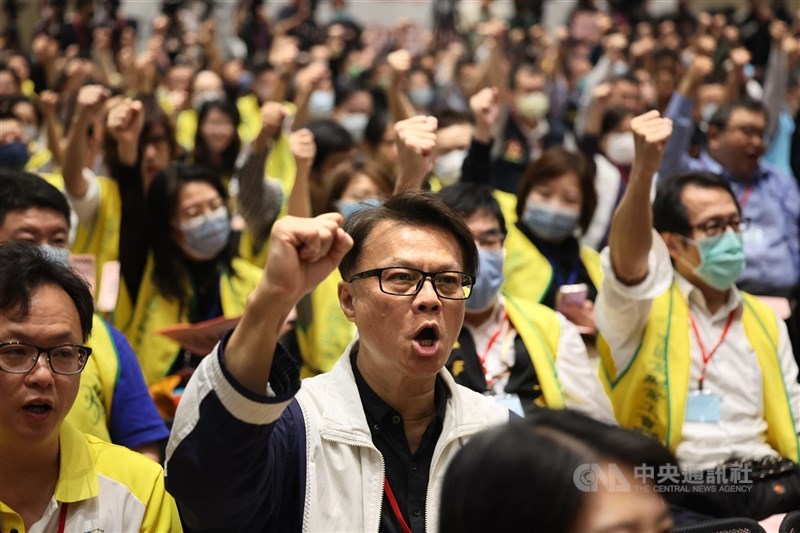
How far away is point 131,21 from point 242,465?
43.4 ft

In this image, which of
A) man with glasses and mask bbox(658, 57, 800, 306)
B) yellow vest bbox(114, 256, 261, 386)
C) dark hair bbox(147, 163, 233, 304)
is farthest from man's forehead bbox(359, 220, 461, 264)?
man with glasses and mask bbox(658, 57, 800, 306)

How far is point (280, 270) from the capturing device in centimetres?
161

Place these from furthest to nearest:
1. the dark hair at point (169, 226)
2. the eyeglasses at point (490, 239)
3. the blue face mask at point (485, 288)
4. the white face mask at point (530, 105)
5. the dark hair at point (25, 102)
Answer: the white face mask at point (530, 105) → the dark hair at point (25, 102) → the dark hair at point (169, 226) → the eyeglasses at point (490, 239) → the blue face mask at point (485, 288)

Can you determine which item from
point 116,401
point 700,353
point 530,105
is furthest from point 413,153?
point 530,105

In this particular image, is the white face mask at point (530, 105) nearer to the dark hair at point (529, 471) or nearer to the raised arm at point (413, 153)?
the raised arm at point (413, 153)

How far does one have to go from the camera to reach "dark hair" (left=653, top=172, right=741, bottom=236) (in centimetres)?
365

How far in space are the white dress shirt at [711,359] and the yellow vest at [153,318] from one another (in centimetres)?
138

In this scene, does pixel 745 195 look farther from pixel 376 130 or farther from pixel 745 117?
pixel 376 130

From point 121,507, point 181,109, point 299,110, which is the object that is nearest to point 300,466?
point 121,507

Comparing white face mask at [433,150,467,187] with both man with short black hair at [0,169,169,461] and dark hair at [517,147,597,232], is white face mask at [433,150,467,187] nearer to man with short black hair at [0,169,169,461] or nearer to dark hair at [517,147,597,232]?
dark hair at [517,147,597,232]

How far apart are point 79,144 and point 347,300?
224cm

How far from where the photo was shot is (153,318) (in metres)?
4.02

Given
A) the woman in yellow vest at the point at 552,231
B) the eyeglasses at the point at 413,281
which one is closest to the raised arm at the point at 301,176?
the woman in yellow vest at the point at 552,231

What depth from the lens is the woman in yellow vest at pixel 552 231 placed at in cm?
425
